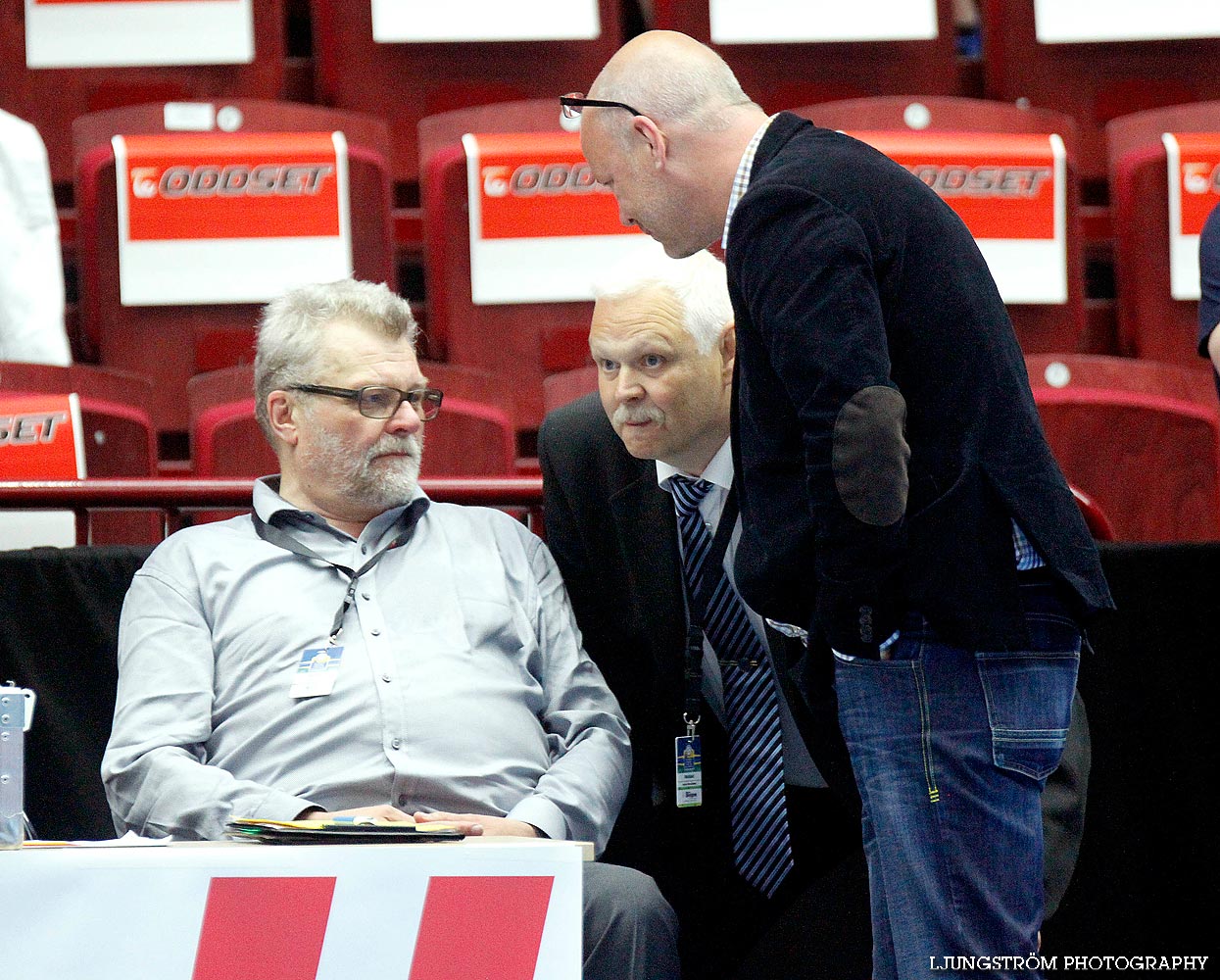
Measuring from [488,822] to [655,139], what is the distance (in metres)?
0.85

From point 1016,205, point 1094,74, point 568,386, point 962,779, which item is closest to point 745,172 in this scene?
point 962,779

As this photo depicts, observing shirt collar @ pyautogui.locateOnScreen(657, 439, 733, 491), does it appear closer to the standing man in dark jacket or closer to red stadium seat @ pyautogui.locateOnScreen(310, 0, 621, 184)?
the standing man in dark jacket

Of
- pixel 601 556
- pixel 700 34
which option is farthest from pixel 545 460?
pixel 700 34

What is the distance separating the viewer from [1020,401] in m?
1.62

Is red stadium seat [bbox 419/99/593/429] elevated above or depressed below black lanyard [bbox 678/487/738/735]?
above

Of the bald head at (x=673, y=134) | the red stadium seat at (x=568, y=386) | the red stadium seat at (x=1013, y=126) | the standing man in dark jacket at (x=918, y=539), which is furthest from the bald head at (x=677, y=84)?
the red stadium seat at (x=1013, y=126)

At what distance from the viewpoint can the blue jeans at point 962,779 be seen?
1564mm

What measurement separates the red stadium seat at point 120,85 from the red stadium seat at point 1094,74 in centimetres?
184

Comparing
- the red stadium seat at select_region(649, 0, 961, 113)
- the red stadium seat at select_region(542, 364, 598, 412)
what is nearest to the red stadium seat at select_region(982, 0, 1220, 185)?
the red stadium seat at select_region(649, 0, 961, 113)

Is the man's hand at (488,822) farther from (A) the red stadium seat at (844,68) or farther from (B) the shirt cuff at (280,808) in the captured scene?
(A) the red stadium seat at (844,68)

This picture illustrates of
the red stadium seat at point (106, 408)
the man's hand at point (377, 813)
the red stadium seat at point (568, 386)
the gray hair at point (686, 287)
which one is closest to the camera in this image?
the man's hand at point (377, 813)

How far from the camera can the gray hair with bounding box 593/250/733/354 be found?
2.25 m

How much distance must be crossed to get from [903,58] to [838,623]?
113 inches

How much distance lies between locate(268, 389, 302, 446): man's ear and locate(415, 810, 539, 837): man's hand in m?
0.63
